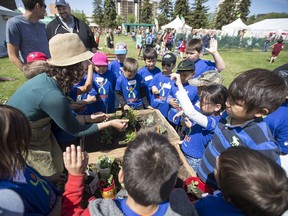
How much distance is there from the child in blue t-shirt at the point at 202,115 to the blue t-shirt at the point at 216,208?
1013 millimetres

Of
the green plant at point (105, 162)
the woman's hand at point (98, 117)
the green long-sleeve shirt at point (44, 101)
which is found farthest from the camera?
the woman's hand at point (98, 117)

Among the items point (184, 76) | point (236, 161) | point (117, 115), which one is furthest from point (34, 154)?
point (184, 76)

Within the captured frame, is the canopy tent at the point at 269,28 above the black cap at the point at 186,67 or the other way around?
above

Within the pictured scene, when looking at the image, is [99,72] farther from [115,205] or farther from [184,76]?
[115,205]

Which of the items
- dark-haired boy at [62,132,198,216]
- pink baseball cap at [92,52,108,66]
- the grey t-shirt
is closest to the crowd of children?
dark-haired boy at [62,132,198,216]

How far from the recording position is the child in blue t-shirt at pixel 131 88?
3.75 m

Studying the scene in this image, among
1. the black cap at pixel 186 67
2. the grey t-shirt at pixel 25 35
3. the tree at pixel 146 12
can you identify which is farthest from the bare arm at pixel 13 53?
the tree at pixel 146 12

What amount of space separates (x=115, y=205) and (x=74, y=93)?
7.81ft

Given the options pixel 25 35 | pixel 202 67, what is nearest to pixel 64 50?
pixel 25 35

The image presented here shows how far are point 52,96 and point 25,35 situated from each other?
2349 mm

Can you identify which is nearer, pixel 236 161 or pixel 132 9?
pixel 236 161

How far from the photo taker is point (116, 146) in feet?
9.46

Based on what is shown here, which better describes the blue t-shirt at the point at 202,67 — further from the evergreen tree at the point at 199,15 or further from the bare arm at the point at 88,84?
the evergreen tree at the point at 199,15

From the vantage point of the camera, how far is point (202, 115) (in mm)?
2123
